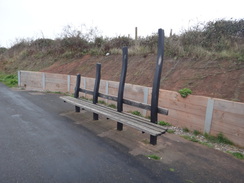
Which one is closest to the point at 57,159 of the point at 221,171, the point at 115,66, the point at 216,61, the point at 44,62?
the point at 221,171

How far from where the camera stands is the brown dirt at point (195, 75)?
5.10 metres

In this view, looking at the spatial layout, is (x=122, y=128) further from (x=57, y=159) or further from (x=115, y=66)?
(x=115, y=66)

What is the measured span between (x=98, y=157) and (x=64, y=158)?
57 cm

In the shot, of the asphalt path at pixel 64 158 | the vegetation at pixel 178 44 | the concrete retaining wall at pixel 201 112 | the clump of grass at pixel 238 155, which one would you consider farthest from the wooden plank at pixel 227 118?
the vegetation at pixel 178 44

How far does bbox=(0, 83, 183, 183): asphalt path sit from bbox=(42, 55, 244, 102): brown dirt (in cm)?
341

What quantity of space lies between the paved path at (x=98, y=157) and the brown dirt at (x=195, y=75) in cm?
224

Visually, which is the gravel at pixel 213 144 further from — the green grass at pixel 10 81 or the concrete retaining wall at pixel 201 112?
the green grass at pixel 10 81

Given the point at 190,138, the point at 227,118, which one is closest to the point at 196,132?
the point at 190,138

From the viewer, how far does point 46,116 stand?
5.32m

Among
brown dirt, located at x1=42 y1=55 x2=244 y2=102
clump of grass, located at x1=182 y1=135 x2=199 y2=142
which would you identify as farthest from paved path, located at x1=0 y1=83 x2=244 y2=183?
brown dirt, located at x1=42 y1=55 x2=244 y2=102

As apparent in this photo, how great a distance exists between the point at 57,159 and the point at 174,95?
128 inches

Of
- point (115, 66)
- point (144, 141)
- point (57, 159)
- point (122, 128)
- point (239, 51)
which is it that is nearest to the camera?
point (57, 159)

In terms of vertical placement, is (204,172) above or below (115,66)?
below

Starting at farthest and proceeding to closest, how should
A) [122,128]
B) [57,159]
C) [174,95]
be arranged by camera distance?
[174,95] < [122,128] < [57,159]
